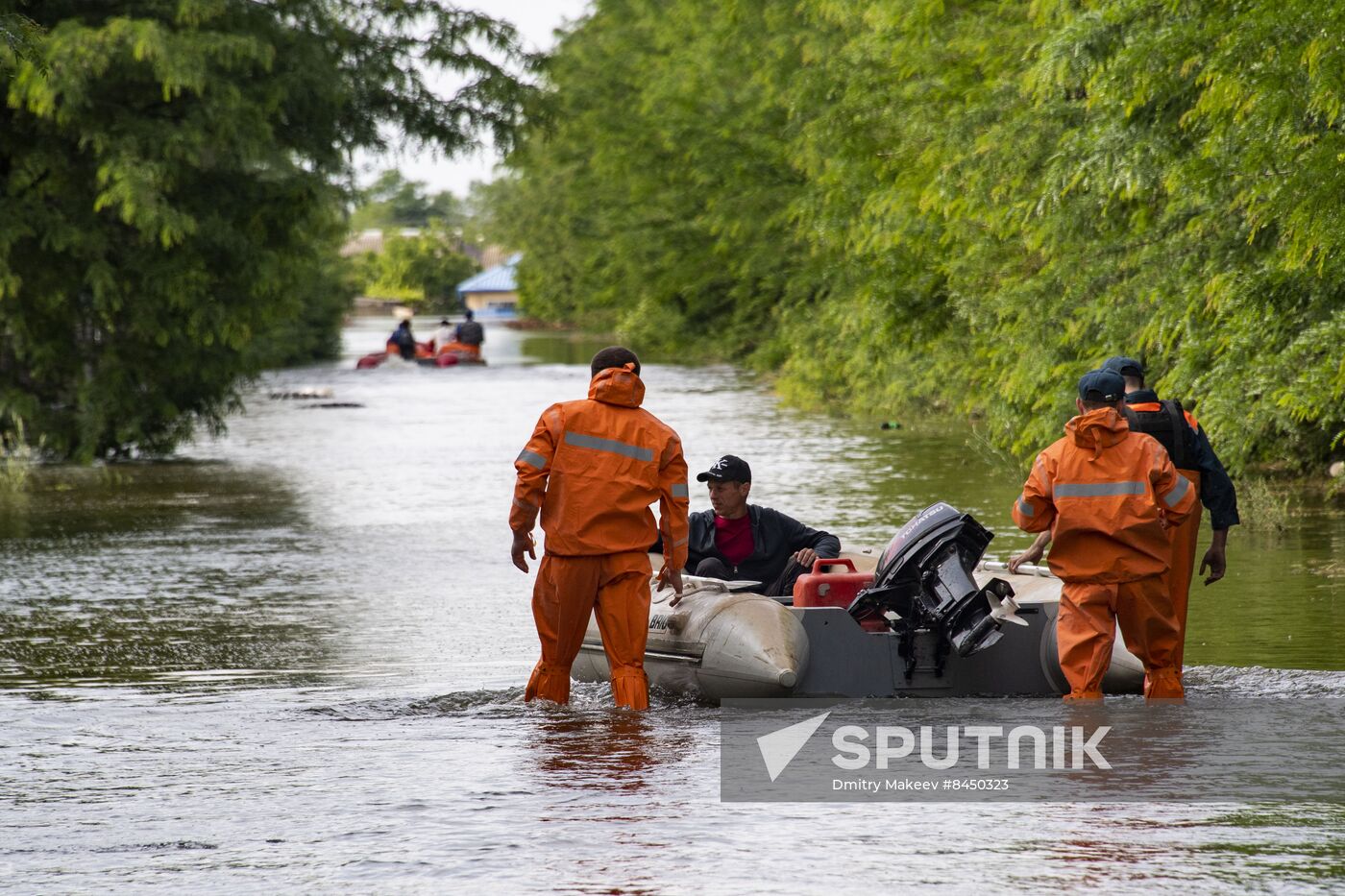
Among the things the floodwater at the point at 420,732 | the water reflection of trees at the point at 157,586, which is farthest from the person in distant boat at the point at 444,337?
the floodwater at the point at 420,732

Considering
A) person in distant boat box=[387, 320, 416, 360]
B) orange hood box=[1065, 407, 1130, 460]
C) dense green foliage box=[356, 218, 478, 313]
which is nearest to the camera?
orange hood box=[1065, 407, 1130, 460]

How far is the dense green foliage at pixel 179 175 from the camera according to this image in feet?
63.1

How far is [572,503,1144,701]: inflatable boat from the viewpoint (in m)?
8.58

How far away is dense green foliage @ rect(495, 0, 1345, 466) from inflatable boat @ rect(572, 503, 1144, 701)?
4.62 meters

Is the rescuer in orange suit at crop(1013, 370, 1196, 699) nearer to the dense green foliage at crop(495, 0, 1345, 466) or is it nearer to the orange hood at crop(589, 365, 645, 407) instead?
the orange hood at crop(589, 365, 645, 407)

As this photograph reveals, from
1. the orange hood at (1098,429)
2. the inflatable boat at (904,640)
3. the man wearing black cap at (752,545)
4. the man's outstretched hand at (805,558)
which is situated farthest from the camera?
the man wearing black cap at (752,545)

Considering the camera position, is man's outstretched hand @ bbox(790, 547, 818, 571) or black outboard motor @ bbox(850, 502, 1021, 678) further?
man's outstretched hand @ bbox(790, 547, 818, 571)

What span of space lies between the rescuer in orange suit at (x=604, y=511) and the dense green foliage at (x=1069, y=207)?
560 cm

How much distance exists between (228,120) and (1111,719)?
46.6 feet

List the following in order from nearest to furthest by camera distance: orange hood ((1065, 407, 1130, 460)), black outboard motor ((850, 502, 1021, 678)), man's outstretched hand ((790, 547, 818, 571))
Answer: orange hood ((1065, 407, 1130, 460)), black outboard motor ((850, 502, 1021, 678)), man's outstretched hand ((790, 547, 818, 571))

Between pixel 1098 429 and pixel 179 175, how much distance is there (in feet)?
47.0

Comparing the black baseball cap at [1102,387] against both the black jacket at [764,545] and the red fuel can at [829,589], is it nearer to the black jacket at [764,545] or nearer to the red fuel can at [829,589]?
the red fuel can at [829,589]

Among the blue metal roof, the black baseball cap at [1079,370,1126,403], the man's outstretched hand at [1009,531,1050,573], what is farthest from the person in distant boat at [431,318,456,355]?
the blue metal roof

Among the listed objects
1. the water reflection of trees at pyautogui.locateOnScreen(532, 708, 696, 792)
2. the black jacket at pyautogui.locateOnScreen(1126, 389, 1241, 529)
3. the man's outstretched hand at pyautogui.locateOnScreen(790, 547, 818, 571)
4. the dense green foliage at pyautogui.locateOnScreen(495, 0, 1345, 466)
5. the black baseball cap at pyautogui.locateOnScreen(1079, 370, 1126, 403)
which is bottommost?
the water reflection of trees at pyautogui.locateOnScreen(532, 708, 696, 792)
